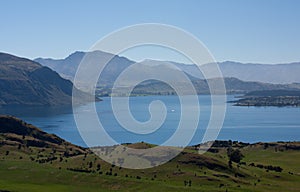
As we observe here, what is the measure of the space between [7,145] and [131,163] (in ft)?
135

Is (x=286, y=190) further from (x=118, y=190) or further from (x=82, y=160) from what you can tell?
(x=82, y=160)

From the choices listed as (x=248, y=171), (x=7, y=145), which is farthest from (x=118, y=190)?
(x=7, y=145)

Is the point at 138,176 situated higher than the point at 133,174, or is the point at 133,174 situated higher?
the point at 133,174

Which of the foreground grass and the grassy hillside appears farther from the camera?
the grassy hillside

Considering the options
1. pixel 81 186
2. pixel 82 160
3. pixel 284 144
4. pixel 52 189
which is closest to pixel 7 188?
pixel 52 189

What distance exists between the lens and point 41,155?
356ft

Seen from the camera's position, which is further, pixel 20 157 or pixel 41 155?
pixel 41 155

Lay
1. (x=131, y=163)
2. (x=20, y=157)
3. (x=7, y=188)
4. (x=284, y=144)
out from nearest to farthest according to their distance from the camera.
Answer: (x=7, y=188)
(x=131, y=163)
(x=20, y=157)
(x=284, y=144)

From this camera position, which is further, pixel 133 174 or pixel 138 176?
pixel 133 174

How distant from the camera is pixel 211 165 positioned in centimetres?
9112

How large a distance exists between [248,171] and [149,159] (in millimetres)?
20653

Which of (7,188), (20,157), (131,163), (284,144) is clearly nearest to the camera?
(7,188)

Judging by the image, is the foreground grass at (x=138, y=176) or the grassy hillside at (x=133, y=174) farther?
the grassy hillside at (x=133, y=174)

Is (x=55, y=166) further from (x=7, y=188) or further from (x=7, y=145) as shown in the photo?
(x=7, y=145)
